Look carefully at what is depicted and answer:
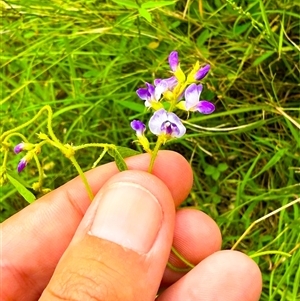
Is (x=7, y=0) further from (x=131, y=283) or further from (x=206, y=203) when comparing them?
(x=131, y=283)

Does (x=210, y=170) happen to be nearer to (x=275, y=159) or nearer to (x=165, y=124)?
(x=275, y=159)

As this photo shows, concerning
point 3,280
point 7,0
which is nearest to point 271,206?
point 3,280

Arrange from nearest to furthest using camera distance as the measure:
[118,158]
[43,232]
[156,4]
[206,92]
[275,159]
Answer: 1. [118,158]
2. [43,232]
3. [156,4]
4. [275,159]
5. [206,92]

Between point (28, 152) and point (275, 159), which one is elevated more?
point (28, 152)

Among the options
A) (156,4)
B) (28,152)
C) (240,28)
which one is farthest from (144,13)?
(28,152)

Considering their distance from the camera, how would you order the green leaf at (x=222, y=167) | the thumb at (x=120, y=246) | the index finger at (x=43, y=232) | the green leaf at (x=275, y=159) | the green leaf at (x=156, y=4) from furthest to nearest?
the green leaf at (x=222, y=167) < the green leaf at (x=275, y=159) < the green leaf at (x=156, y=4) < the index finger at (x=43, y=232) < the thumb at (x=120, y=246)

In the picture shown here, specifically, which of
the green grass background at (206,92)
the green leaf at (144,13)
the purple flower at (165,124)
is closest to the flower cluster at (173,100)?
the purple flower at (165,124)

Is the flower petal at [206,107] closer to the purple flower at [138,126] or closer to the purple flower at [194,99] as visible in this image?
the purple flower at [194,99]
